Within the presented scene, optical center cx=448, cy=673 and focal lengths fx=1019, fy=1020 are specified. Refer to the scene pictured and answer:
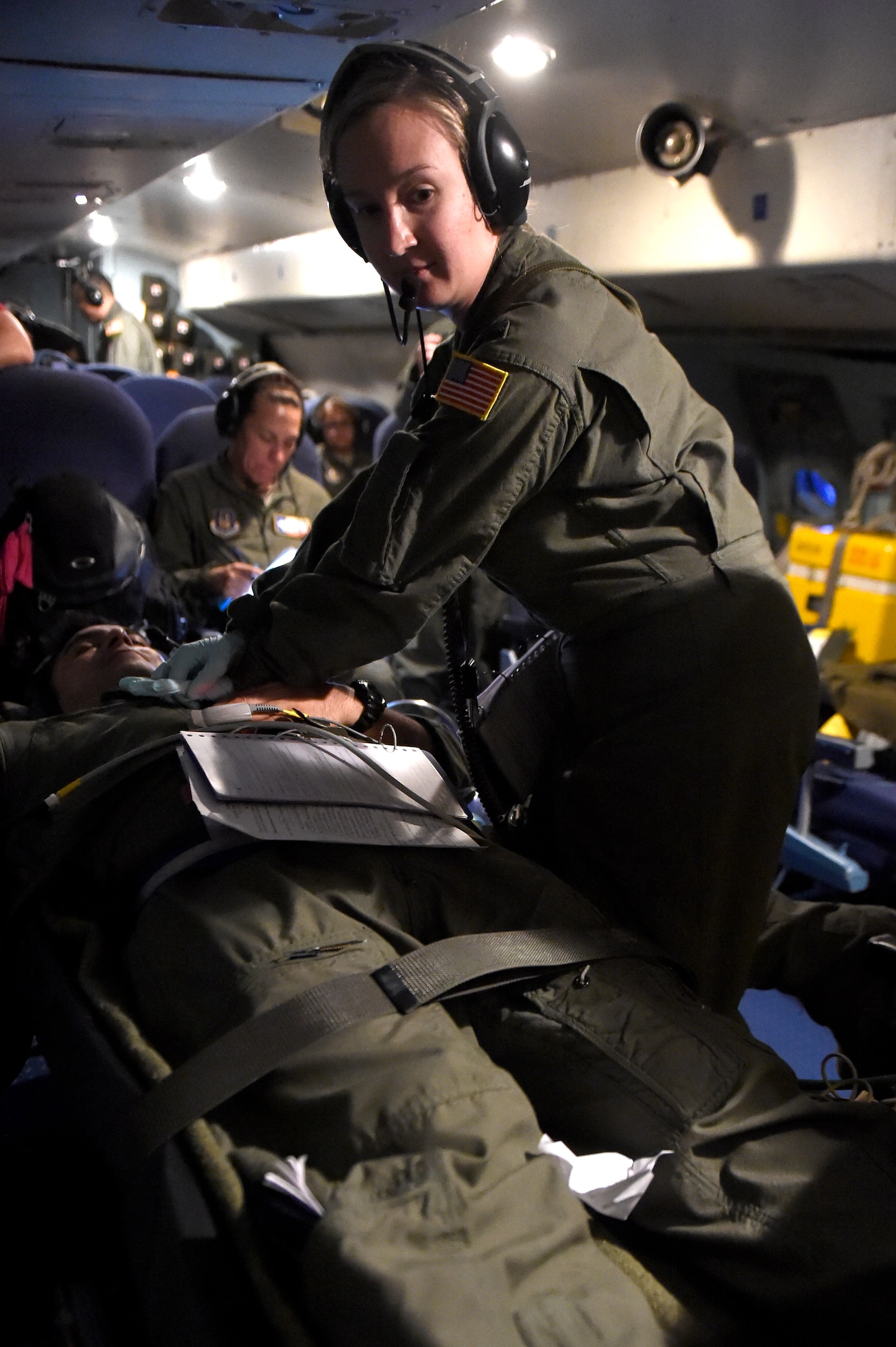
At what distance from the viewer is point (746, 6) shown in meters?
3.05

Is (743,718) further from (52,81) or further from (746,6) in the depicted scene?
(746,6)

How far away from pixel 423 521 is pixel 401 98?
0.59 m

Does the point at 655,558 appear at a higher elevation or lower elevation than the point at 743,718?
higher

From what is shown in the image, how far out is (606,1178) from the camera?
3.06ft

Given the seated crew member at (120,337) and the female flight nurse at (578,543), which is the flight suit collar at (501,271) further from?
the seated crew member at (120,337)

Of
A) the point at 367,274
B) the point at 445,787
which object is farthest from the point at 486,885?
the point at 367,274

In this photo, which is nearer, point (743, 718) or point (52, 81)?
point (743, 718)

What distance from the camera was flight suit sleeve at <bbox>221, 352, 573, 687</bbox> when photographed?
4.39ft

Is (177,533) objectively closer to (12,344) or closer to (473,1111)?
(12,344)

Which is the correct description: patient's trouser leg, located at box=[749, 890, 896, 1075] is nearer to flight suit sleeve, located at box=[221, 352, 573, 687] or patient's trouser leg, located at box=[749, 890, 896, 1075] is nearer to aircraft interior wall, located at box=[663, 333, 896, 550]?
flight suit sleeve, located at box=[221, 352, 573, 687]

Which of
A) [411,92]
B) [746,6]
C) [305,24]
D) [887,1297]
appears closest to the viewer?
[887,1297]

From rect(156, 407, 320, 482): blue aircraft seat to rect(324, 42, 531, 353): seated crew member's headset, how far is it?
2551 mm

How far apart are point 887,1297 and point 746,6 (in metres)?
3.39

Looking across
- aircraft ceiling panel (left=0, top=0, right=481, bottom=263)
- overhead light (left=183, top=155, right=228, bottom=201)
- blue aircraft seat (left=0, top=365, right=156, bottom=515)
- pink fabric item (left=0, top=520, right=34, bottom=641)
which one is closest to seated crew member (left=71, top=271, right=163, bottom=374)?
overhead light (left=183, top=155, right=228, bottom=201)
